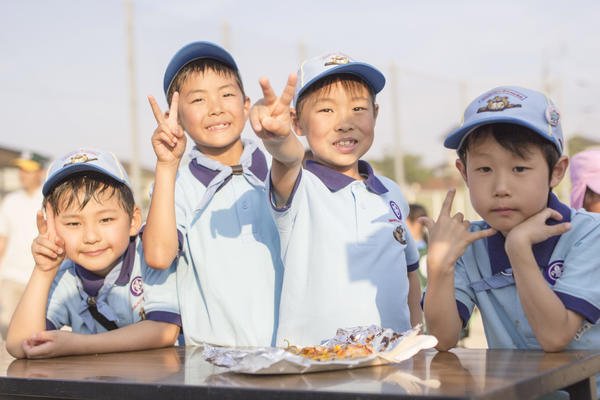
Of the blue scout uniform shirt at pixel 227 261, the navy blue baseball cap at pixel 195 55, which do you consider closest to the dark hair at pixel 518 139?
the blue scout uniform shirt at pixel 227 261

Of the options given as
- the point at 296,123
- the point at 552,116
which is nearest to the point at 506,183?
the point at 552,116

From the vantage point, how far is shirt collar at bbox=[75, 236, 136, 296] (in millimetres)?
2475

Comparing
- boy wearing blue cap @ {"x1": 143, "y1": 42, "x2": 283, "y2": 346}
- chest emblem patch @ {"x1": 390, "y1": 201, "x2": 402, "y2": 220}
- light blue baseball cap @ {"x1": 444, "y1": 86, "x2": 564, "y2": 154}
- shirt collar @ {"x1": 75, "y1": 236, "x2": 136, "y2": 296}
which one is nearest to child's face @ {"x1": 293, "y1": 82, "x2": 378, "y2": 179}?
chest emblem patch @ {"x1": 390, "y1": 201, "x2": 402, "y2": 220}

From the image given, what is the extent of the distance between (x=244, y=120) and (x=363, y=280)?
2.90 feet

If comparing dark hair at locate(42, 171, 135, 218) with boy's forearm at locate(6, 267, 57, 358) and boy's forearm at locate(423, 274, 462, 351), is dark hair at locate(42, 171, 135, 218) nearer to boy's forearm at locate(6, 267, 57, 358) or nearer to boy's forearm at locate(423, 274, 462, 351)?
boy's forearm at locate(6, 267, 57, 358)

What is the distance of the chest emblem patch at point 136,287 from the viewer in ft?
7.97

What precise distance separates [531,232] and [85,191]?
5.10ft

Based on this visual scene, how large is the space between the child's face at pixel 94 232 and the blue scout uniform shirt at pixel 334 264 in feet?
2.11

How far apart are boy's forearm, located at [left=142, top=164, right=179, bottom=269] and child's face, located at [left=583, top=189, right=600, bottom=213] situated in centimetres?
225

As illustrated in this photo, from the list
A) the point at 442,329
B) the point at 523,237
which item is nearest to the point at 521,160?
the point at 523,237

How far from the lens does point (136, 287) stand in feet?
8.00

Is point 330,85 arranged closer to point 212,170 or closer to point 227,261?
point 212,170

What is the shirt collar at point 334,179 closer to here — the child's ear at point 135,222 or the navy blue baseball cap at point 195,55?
the navy blue baseball cap at point 195,55

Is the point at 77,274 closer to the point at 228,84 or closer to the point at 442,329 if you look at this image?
the point at 228,84
